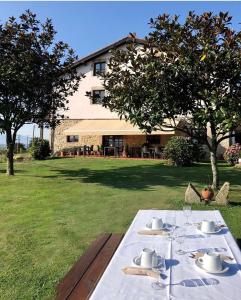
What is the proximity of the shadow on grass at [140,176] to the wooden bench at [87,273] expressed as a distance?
902 cm

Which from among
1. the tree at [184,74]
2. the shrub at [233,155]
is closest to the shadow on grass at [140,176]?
the tree at [184,74]

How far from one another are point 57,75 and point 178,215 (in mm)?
14022

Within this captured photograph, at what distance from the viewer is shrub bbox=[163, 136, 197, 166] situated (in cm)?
2381

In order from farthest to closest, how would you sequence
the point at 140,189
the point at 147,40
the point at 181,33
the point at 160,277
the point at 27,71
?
the point at 27,71 → the point at 140,189 → the point at 147,40 → the point at 181,33 → the point at 160,277

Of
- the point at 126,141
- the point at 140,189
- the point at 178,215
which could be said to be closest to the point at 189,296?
the point at 178,215

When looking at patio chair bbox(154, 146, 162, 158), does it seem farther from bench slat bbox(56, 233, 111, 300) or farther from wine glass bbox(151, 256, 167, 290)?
wine glass bbox(151, 256, 167, 290)

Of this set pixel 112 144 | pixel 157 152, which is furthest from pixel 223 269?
pixel 112 144

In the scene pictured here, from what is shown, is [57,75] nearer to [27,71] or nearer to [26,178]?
[27,71]

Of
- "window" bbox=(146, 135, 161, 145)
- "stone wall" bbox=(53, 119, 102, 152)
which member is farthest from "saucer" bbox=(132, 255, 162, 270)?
"stone wall" bbox=(53, 119, 102, 152)

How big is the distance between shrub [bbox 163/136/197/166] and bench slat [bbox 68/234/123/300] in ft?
57.6

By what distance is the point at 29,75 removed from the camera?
57.6 feet

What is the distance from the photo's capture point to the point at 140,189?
15.0 metres

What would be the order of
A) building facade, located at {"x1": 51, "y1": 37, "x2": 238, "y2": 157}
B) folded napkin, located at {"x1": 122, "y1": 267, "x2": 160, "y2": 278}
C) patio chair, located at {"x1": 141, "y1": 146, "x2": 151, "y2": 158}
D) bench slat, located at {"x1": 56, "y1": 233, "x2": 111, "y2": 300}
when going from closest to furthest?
folded napkin, located at {"x1": 122, "y1": 267, "x2": 160, "y2": 278}
bench slat, located at {"x1": 56, "y1": 233, "x2": 111, "y2": 300}
patio chair, located at {"x1": 141, "y1": 146, "x2": 151, "y2": 158}
building facade, located at {"x1": 51, "y1": 37, "x2": 238, "y2": 157}

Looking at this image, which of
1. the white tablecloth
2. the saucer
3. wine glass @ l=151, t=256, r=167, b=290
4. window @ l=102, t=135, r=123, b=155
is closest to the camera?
the white tablecloth
